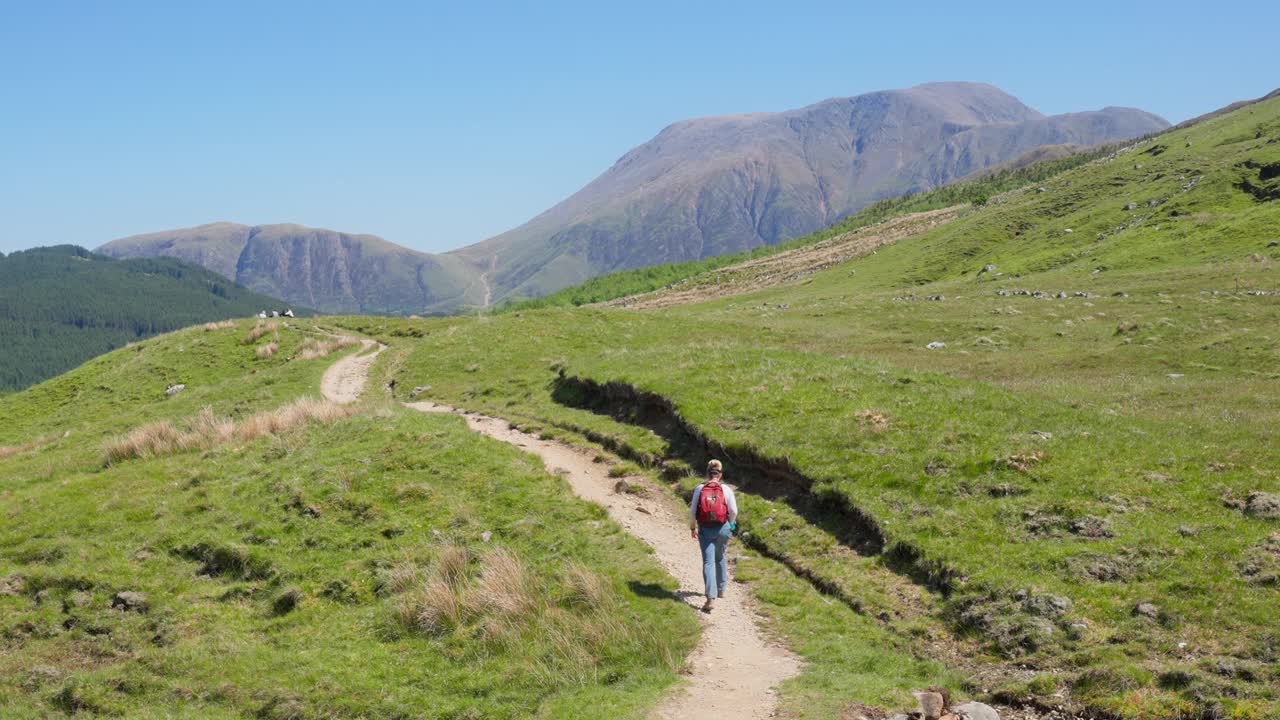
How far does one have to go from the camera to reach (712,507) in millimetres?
15750

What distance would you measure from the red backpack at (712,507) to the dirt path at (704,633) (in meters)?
1.78

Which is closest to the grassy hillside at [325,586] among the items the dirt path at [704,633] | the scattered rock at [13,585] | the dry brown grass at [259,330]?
the scattered rock at [13,585]

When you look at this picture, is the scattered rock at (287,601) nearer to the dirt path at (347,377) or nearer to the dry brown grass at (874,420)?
the dry brown grass at (874,420)

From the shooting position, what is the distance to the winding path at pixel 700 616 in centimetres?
1220

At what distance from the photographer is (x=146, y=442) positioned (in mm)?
27984

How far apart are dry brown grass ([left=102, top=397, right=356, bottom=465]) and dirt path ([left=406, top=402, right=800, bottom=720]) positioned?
11.0 meters

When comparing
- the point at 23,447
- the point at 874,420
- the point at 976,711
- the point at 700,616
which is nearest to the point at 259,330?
the point at 23,447

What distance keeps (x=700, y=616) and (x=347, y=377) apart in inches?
1557

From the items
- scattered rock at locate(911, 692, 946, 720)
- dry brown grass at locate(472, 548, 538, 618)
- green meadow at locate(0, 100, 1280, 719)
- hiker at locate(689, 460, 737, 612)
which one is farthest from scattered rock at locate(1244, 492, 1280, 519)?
dry brown grass at locate(472, 548, 538, 618)

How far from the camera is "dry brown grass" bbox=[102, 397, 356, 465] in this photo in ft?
90.5

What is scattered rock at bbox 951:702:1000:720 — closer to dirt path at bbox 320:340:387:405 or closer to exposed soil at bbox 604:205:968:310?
dirt path at bbox 320:340:387:405

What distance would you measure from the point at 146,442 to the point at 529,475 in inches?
617

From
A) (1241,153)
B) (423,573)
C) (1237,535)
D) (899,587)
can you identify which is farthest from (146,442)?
(1241,153)

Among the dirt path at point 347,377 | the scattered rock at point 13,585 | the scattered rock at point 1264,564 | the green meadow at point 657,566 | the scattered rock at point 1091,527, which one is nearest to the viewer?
the green meadow at point 657,566
